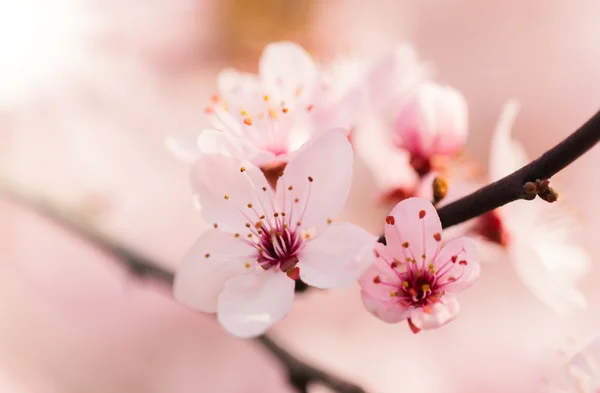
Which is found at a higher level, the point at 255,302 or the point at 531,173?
the point at 531,173

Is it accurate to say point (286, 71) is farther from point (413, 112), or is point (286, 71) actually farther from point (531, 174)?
point (531, 174)

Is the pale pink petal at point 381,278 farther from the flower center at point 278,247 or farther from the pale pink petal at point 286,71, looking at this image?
the pale pink petal at point 286,71

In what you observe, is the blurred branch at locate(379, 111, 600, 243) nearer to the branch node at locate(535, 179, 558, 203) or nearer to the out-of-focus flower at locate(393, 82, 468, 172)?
the branch node at locate(535, 179, 558, 203)

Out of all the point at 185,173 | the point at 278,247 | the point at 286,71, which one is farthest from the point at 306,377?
the point at 185,173

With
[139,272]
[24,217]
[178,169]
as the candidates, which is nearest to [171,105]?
[178,169]

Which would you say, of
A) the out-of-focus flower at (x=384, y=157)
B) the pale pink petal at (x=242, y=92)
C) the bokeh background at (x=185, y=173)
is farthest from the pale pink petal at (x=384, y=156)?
the bokeh background at (x=185, y=173)

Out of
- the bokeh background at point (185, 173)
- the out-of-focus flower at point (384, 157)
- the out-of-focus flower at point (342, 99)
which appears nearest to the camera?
the out-of-focus flower at point (342, 99)

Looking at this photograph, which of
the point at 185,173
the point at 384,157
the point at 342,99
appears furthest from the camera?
the point at 185,173
